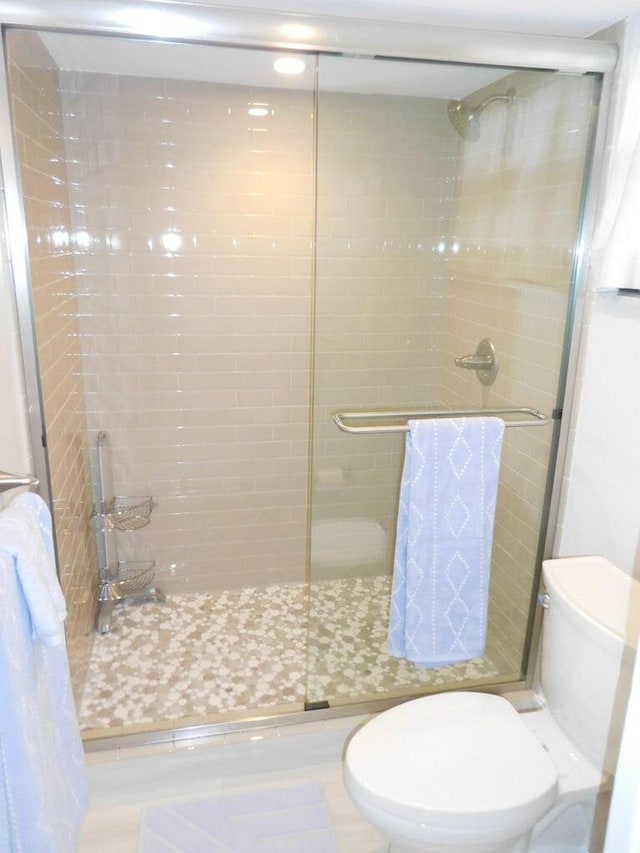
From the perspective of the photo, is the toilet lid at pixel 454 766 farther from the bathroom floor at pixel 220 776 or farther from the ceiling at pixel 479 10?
the ceiling at pixel 479 10

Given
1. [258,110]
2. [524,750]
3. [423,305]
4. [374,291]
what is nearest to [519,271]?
[423,305]

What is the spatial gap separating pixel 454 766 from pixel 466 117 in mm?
2017

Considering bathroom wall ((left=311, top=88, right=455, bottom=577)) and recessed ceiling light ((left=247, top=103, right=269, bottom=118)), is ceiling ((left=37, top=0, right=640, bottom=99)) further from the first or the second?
bathroom wall ((left=311, top=88, right=455, bottom=577))

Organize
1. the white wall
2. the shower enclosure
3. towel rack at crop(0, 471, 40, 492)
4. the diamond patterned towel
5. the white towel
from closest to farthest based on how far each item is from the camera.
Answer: the white towel
towel rack at crop(0, 471, 40, 492)
the white wall
the diamond patterned towel
the shower enclosure

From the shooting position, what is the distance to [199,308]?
8.44 feet

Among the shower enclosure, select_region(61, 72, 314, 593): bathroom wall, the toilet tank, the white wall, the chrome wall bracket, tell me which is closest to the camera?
the toilet tank

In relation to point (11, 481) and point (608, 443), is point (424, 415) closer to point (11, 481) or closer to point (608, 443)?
point (608, 443)

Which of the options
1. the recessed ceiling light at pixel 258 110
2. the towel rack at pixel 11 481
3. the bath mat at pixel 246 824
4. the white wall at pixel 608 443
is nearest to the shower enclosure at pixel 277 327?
the recessed ceiling light at pixel 258 110

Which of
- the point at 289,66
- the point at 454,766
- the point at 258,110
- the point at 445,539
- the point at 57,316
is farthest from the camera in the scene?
the point at 258,110

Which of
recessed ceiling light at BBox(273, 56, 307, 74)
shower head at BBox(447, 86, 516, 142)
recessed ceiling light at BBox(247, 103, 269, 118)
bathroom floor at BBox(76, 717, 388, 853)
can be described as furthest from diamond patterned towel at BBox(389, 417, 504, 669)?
recessed ceiling light at BBox(247, 103, 269, 118)

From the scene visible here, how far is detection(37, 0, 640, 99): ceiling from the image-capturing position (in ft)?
5.14

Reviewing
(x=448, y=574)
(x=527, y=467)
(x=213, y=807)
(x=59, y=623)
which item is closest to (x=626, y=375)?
(x=527, y=467)

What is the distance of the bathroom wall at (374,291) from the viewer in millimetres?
2311

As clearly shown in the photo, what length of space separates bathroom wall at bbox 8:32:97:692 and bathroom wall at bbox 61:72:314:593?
138mm
